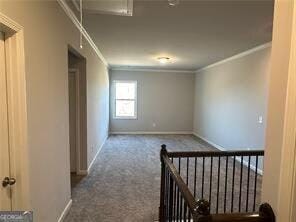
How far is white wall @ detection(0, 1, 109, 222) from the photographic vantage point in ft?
5.68

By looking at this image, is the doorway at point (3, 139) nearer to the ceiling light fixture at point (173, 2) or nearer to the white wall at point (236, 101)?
the ceiling light fixture at point (173, 2)

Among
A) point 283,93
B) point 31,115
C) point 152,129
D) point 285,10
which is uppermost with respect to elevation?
point 285,10

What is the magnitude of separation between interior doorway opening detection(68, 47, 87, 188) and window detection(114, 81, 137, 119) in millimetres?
4344

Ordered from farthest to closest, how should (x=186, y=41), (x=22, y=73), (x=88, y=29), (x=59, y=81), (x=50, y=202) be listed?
(x=186, y=41)
(x=88, y=29)
(x=59, y=81)
(x=50, y=202)
(x=22, y=73)

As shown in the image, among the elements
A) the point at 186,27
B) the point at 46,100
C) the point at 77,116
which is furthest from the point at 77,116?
the point at 186,27

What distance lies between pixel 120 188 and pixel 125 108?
513 centimetres

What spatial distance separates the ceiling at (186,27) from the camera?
8.42ft

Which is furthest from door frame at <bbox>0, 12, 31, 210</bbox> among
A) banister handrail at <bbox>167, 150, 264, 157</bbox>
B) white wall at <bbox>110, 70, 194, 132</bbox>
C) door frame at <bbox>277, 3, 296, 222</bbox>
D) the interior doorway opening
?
white wall at <bbox>110, 70, 194, 132</bbox>

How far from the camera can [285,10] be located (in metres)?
0.90

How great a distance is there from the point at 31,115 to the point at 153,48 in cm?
348

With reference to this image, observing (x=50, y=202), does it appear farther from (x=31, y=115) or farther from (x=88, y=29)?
(x=88, y=29)

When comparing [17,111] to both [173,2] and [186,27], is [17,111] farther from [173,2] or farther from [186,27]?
[186,27]

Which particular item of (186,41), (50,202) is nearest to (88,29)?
(186,41)

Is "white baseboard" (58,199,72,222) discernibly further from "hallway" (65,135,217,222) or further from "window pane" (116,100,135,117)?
"window pane" (116,100,135,117)
